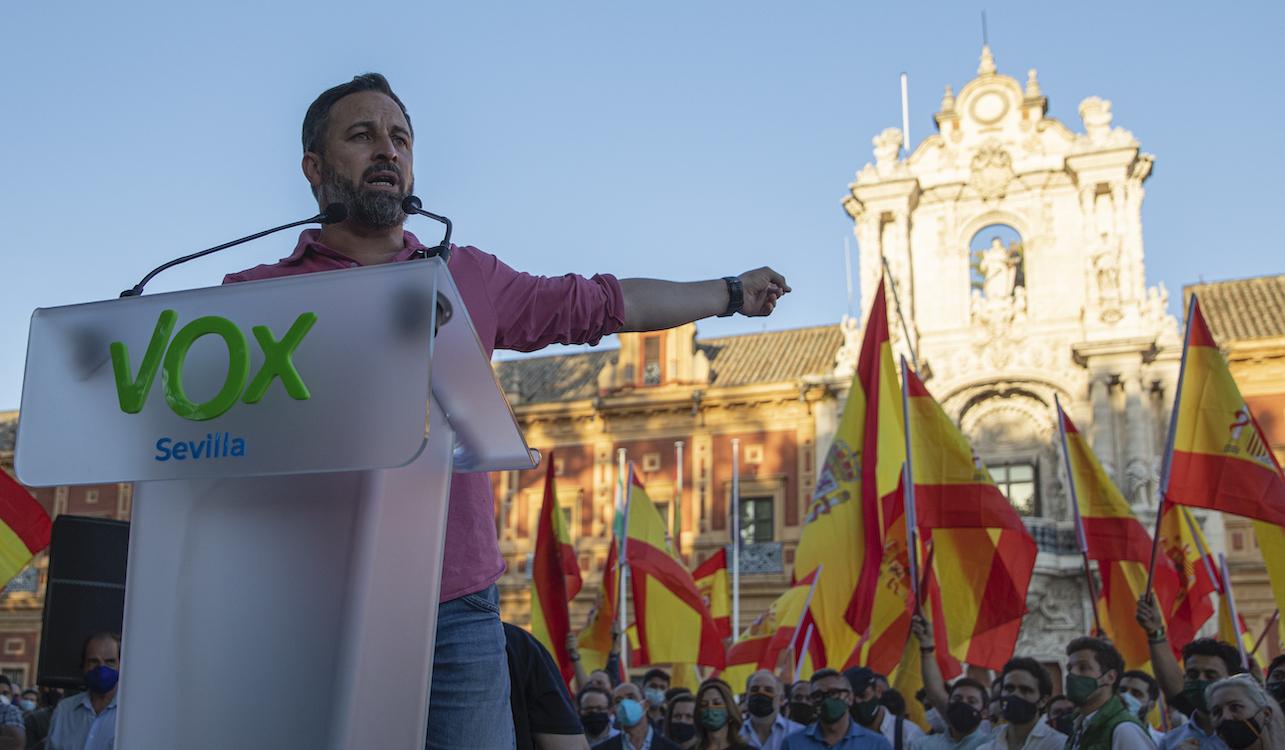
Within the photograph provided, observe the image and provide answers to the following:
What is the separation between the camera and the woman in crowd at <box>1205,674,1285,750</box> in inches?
196

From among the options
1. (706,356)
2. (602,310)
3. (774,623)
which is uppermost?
(706,356)

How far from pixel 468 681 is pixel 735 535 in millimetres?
26315

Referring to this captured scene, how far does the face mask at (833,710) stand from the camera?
272 inches

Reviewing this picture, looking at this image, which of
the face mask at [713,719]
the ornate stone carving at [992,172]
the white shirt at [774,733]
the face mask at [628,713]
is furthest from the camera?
the ornate stone carving at [992,172]

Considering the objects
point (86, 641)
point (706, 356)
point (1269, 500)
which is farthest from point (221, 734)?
point (706, 356)

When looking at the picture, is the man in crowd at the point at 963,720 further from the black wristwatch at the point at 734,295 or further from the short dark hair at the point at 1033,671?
the black wristwatch at the point at 734,295

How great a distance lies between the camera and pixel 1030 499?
2578 centimetres

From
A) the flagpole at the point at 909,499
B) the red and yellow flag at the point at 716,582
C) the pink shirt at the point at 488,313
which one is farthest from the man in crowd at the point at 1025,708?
the red and yellow flag at the point at 716,582

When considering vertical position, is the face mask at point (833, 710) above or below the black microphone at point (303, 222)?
below

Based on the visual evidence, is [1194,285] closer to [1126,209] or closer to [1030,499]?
[1126,209]

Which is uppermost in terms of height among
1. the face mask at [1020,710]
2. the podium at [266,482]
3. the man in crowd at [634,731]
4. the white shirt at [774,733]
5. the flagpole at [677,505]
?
the flagpole at [677,505]

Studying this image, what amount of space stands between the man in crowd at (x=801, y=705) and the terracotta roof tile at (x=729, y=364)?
20.5m

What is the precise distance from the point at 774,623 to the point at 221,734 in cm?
1198

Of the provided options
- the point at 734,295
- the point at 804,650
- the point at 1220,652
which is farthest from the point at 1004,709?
the point at 734,295
